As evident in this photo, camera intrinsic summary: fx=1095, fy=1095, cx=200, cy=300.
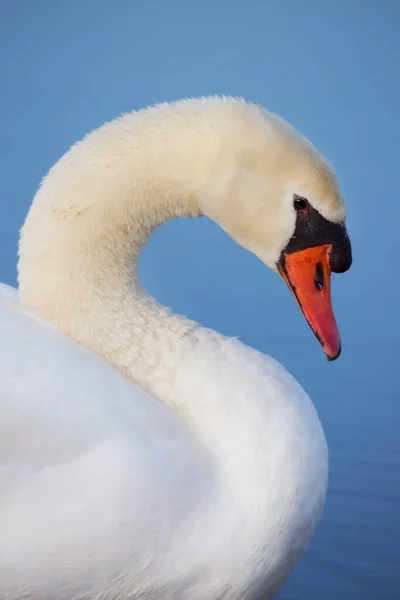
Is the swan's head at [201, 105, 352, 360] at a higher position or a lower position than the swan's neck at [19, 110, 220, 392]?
higher

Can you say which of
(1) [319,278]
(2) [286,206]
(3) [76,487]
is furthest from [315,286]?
(3) [76,487]

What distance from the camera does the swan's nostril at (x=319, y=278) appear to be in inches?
77.9

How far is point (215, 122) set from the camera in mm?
1921

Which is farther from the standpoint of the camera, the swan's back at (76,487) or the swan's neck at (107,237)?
the swan's neck at (107,237)

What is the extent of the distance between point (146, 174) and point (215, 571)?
70 cm

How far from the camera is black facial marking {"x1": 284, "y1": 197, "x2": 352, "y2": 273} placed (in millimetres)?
1934

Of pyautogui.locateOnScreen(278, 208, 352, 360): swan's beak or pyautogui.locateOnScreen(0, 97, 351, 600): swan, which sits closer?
pyautogui.locateOnScreen(0, 97, 351, 600): swan

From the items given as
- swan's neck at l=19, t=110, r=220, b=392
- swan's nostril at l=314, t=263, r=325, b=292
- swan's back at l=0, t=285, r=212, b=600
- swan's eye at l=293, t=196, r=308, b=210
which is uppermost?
swan's eye at l=293, t=196, r=308, b=210

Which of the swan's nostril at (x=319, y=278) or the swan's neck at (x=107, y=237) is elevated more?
the swan's nostril at (x=319, y=278)

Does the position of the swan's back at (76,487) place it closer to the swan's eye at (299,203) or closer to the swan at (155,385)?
the swan at (155,385)

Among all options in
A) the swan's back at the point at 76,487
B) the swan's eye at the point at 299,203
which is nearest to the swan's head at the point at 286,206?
the swan's eye at the point at 299,203

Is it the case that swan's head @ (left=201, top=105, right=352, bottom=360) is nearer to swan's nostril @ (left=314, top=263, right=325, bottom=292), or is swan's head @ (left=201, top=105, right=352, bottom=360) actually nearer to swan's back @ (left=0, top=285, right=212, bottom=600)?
swan's nostril @ (left=314, top=263, right=325, bottom=292)

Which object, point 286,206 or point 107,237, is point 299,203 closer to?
point 286,206

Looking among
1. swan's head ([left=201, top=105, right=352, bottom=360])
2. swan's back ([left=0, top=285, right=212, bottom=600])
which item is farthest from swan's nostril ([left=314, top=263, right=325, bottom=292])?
swan's back ([left=0, top=285, right=212, bottom=600])
